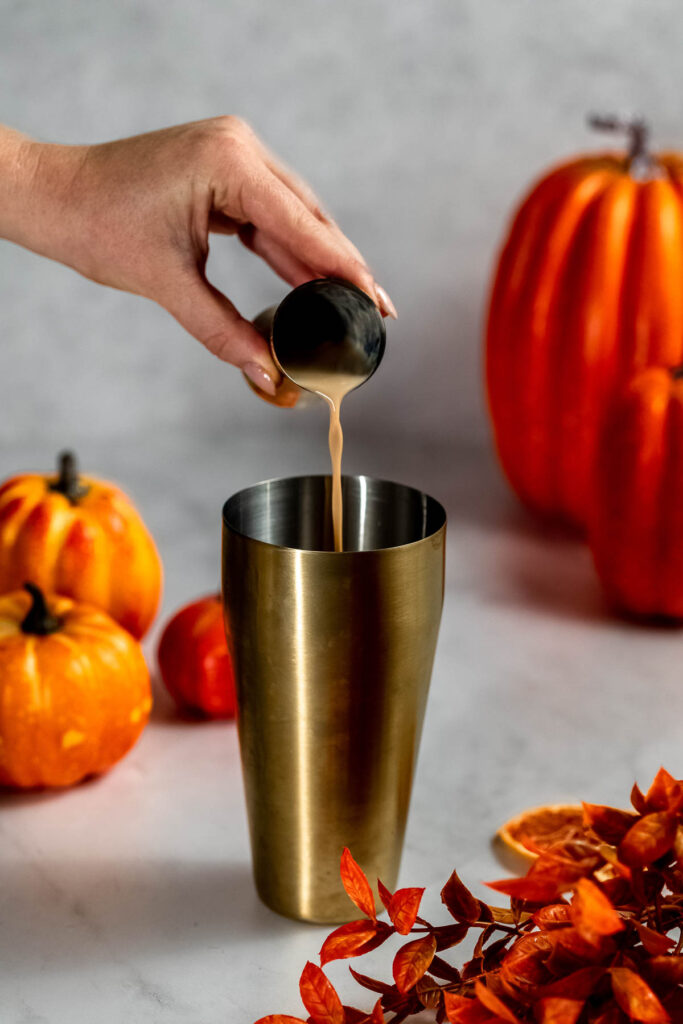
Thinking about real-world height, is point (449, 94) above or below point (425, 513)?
above

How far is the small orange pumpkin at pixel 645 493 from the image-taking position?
1.19m

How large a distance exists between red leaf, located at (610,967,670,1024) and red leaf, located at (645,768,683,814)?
0.08 meters

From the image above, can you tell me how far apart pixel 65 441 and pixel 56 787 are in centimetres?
88

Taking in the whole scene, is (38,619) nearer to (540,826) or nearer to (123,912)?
(123,912)

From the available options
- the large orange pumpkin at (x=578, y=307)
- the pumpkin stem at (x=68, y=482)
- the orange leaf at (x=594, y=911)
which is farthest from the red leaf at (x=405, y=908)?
the large orange pumpkin at (x=578, y=307)

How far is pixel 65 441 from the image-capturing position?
1729 millimetres

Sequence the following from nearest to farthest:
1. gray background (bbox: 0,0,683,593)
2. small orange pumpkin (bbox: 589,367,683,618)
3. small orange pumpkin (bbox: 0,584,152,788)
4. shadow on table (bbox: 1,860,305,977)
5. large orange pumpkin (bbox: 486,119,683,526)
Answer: shadow on table (bbox: 1,860,305,977), small orange pumpkin (bbox: 0,584,152,788), small orange pumpkin (bbox: 589,367,683,618), large orange pumpkin (bbox: 486,119,683,526), gray background (bbox: 0,0,683,593)

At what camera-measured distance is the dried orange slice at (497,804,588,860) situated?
0.84 m

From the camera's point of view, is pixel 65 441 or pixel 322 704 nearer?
pixel 322 704

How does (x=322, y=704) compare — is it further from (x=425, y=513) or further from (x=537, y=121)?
(x=537, y=121)

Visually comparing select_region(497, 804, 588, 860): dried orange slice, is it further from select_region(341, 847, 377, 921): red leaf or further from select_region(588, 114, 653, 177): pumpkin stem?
select_region(588, 114, 653, 177): pumpkin stem

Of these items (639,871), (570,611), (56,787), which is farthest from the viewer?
(570,611)

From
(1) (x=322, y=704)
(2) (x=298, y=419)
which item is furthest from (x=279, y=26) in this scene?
(1) (x=322, y=704)

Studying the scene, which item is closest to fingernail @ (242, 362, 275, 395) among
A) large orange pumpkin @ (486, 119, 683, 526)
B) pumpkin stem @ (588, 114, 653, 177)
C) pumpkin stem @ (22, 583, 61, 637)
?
pumpkin stem @ (22, 583, 61, 637)
